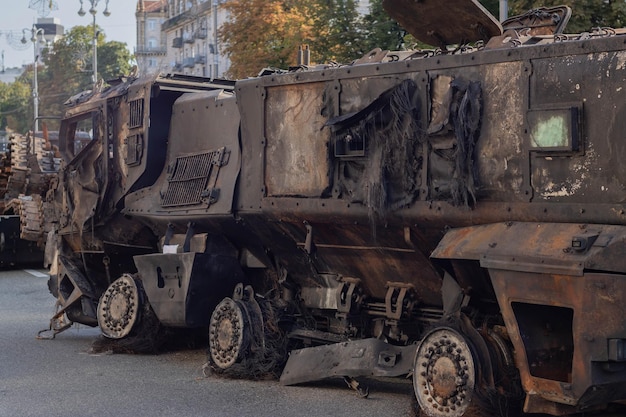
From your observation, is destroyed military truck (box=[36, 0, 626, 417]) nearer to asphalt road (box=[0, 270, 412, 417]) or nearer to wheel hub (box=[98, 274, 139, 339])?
wheel hub (box=[98, 274, 139, 339])

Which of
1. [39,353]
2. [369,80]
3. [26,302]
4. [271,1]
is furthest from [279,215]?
[271,1]

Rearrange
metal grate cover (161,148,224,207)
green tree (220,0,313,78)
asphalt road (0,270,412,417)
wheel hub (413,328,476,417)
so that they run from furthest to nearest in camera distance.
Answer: green tree (220,0,313,78), metal grate cover (161,148,224,207), asphalt road (0,270,412,417), wheel hub (413,328,476,417)

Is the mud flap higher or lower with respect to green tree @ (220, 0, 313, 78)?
lower

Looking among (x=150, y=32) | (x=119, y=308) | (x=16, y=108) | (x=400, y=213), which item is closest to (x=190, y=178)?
(x=119, y=308)

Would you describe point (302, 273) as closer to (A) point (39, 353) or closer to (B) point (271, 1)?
(A) point (39, 353)

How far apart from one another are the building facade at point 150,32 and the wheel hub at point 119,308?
336 ft

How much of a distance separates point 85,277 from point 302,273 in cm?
392

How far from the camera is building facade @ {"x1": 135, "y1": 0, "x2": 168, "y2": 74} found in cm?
11638

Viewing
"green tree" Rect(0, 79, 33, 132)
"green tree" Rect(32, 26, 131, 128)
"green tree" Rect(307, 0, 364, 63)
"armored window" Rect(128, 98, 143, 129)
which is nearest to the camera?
"armored window" Rect(128, 98, 143, 129)

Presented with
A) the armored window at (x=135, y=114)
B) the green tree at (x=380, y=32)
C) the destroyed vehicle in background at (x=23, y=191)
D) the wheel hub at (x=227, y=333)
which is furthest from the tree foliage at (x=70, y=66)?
the wheel hub at (x=227, y=333)

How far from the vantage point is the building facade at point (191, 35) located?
8000 centimetres

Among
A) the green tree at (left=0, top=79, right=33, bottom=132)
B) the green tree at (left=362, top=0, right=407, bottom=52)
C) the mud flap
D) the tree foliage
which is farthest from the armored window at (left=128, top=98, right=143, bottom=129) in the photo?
the green tree at (left=0, top=79, right=33, bottom=132)

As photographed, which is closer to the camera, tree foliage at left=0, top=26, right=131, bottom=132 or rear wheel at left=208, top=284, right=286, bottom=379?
rear wheel at left=208, top=284, right=286, bottom=379

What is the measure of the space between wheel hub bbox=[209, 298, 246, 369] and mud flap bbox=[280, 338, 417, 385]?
53 cm
